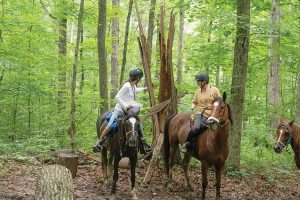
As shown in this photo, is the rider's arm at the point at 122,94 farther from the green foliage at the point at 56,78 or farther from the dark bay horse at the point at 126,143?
the green foliage at the point at 56,78

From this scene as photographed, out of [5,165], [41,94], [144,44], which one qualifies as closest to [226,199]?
[144,44]

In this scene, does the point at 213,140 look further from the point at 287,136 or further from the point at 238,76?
the point at 238,76

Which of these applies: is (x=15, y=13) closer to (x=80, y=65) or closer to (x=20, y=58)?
(x=20, y=58)

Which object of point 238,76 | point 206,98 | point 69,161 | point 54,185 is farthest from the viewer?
point 238,76

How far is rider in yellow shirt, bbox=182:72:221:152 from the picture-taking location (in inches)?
307

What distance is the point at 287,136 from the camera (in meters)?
7.91

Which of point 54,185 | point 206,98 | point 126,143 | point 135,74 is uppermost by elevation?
point 135,74

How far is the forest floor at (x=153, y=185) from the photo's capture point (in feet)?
24.9

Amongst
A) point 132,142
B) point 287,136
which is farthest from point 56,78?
point 287,136

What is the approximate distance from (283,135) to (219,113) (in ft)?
6.90

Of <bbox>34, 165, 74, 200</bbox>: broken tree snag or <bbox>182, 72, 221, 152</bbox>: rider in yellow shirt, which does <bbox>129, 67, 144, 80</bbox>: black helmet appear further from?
<bbox>34, 165, 74, 200</bbox>: broken tree snag

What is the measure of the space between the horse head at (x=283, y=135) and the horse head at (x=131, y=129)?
3337 millimetres

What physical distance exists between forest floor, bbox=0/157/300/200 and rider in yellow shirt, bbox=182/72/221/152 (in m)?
1.40

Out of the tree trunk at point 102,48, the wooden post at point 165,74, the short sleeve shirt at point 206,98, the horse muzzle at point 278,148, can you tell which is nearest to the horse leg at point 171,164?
the wooden post at point 165,74
